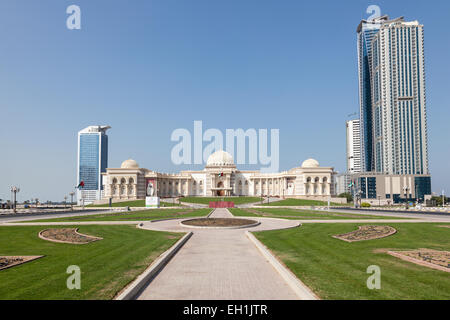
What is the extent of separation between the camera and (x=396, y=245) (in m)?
17.7

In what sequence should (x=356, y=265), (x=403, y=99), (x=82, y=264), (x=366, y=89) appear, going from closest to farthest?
(x=356, y=265)
(x=82, y=264)
(x=403, y=99)
(x=366, y=89)

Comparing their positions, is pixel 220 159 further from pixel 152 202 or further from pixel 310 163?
pixel 152 202

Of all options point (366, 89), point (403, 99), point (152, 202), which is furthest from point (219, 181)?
point (366, 89)

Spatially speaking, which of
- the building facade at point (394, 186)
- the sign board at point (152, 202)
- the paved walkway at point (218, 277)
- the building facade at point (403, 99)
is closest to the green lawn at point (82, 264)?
the paved walkway at point (218, 277)

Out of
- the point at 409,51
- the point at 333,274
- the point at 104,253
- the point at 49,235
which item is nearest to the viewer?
the point at 333,274

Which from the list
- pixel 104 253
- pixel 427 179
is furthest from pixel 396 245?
pixel 427 179

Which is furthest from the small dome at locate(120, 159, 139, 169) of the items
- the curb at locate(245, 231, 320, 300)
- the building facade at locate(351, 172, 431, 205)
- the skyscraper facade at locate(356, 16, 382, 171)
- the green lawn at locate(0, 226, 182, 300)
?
the skyscraper facade at locate(356, 16, 382, 171)

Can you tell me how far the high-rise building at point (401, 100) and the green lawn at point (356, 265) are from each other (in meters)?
153

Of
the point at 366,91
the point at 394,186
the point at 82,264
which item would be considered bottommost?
the point at 394,186

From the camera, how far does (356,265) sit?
12984 millimetres

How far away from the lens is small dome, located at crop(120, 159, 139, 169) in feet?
384

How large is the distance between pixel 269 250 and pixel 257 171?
4544 inches

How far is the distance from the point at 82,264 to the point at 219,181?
371 ft

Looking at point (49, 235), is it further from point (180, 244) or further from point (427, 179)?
point (427, 179)
